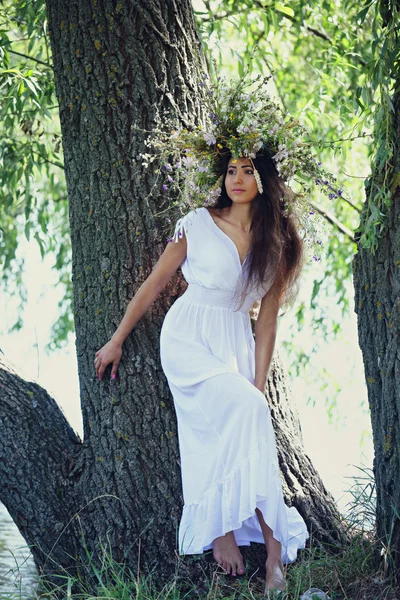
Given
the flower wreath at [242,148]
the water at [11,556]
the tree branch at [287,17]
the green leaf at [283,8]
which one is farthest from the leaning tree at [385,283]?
the tree branch at [287,17]

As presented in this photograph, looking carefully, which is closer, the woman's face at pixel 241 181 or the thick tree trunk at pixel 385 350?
the thick tree trunk at pixel 385 350

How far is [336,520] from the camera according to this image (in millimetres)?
3852

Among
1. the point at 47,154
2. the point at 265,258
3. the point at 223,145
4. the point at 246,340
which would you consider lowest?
the point at 246,340

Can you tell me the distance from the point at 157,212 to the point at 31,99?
1.46m

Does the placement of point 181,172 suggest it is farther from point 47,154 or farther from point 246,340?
point 47,154

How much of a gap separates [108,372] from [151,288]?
0.45 m

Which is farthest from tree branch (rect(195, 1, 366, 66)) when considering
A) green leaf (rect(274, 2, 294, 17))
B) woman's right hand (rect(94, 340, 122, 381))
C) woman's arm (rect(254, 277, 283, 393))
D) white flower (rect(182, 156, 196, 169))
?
woman's right hand (rect(94, 340, 122, 381))

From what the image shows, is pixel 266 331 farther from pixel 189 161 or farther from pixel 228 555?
pixel 228 555

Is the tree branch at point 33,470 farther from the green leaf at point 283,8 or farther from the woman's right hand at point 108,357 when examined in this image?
the green leaf at point 283,8

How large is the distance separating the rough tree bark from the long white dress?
0.16 m

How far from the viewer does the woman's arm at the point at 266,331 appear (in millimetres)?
3628

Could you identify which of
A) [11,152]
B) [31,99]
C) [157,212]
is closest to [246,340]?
[157,212]

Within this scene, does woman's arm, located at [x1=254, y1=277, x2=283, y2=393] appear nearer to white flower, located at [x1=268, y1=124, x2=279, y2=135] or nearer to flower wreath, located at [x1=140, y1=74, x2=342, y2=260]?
flower wreath, located at [x1=140, y1=74, x2=342, y2=260]

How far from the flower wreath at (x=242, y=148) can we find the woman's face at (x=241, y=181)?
4 cm
